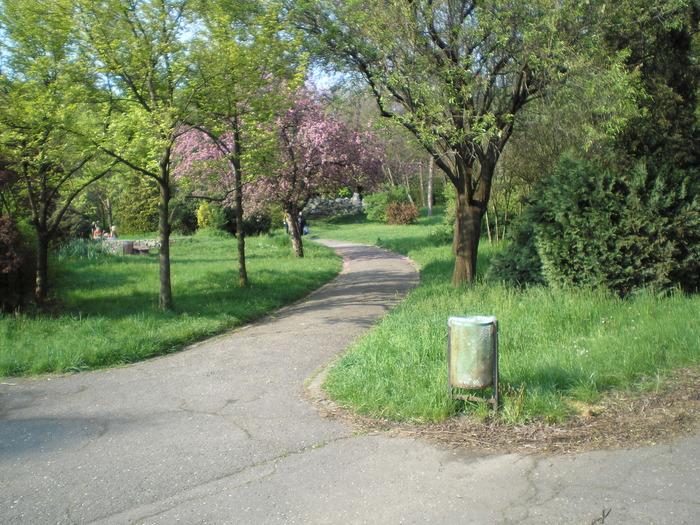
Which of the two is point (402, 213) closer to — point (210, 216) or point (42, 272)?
point (210, 216)

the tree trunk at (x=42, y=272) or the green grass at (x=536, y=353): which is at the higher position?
the tree trunk at (x=42, y=272)

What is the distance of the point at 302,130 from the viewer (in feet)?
63.6

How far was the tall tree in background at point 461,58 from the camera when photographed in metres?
10.0

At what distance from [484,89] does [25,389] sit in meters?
9.04

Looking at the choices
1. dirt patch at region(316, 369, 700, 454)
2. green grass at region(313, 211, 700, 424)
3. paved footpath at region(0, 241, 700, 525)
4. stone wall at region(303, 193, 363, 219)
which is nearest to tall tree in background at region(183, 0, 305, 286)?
green grass at region(313, 211, 700, 424)

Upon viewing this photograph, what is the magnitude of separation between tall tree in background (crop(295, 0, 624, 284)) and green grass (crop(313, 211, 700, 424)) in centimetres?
316

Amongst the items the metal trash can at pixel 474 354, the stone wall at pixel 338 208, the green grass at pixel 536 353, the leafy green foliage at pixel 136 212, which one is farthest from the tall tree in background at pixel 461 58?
the stone wall at pixel 338 208

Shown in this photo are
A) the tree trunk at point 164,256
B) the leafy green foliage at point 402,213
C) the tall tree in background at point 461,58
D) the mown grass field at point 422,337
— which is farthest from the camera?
the leafy green foliage at point 402,213

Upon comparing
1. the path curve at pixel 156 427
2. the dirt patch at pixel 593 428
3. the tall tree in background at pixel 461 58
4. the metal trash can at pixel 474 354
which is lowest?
the path curve at pixel 156 427

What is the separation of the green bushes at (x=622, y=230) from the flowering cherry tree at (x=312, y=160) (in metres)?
10.9

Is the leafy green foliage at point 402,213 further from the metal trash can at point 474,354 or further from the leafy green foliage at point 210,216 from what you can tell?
the metal trash can at point 474,354

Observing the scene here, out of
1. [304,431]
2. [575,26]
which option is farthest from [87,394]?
[575,26]

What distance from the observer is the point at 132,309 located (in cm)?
1088

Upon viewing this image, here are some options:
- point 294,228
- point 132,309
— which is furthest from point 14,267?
point 294,228
